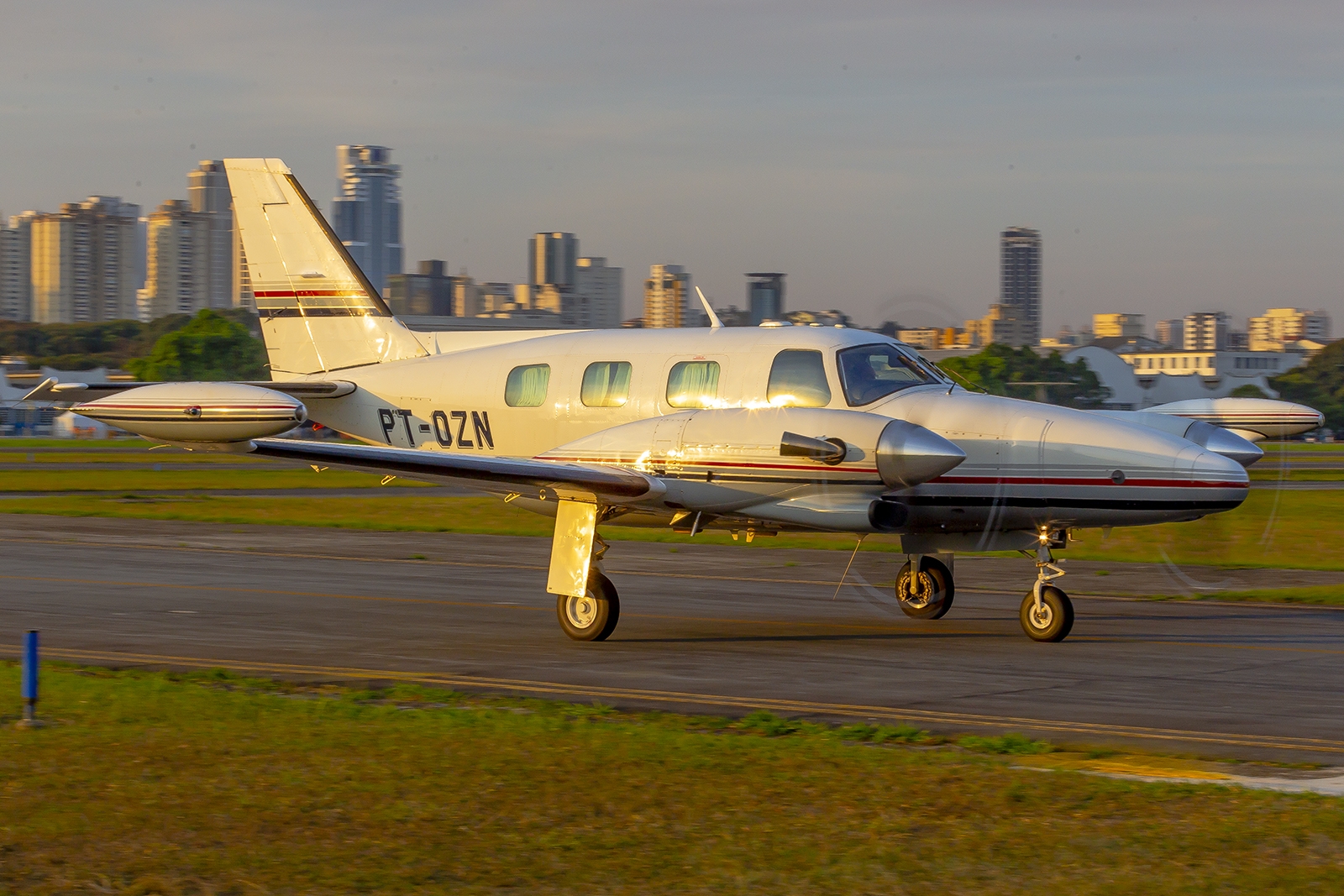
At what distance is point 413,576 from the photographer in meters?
21.5

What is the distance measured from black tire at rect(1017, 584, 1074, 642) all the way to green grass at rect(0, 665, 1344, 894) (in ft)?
17.5

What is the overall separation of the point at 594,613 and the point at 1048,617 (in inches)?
188

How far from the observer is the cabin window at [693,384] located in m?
15.7

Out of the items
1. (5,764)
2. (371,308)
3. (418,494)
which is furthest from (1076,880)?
(418,494)

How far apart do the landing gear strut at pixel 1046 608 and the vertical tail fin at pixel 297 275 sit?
369 inches

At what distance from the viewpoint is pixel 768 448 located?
13883 millimetres

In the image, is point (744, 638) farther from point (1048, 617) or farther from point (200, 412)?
point (200, 412)

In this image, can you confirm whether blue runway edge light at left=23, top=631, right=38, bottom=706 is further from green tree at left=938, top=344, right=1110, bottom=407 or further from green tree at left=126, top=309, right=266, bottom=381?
green tree at left=126, top=309, right=266, bottom=381

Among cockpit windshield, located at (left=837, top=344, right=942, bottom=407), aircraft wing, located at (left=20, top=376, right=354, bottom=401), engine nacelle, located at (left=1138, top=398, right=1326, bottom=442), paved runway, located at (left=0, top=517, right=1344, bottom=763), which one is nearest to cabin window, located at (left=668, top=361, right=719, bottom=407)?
cockpit windshield, located at (left=837, top=344, right=942, bottom=407)

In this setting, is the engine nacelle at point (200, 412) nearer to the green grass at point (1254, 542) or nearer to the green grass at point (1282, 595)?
the green grass at point (1282, 595)

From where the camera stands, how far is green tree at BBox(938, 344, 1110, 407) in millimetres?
16938

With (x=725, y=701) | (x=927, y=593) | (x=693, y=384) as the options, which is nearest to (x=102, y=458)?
(x=693, y=384)

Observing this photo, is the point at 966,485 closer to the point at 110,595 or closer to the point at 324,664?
the point at 324,664

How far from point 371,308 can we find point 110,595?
5093 mm
